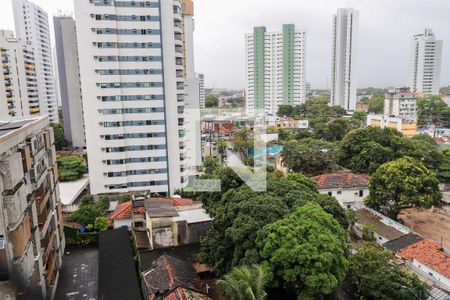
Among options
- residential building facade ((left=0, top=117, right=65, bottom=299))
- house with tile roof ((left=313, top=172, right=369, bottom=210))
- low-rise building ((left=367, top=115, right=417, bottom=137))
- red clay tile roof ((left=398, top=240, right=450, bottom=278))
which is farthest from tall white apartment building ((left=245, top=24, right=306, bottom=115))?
residential building facade ((left=0, top=117, right=65, bottom=299))

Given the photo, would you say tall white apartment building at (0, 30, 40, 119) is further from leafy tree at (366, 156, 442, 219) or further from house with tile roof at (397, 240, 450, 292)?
house with tile roof at (397, 240, 450, 292)

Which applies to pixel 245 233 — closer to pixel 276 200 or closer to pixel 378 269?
pixel 276 200

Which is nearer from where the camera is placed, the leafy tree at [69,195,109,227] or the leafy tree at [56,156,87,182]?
the leafy tree at [69,195,109,227]

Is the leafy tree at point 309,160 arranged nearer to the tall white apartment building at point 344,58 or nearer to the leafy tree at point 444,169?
the leafy tree at point 444,169

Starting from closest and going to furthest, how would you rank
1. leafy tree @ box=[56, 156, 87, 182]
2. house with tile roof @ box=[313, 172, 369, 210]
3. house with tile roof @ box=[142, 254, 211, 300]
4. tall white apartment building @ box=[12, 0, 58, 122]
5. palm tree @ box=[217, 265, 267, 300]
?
palm tree @ box=[217, 265, 267, 300] → house with tile roof @ box=[142, 254, 211, 300] → house with tile roof @ box=[313, 172, 369, 210] → leafy tree @ box=[56, 156, 87, 182] → tall white apartment building @ box=[12, 0, 58, 122]

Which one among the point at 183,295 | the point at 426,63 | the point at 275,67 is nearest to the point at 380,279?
the point at 183,295

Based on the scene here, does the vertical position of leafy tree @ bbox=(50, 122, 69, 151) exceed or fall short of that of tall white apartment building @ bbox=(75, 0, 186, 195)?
it falls short
